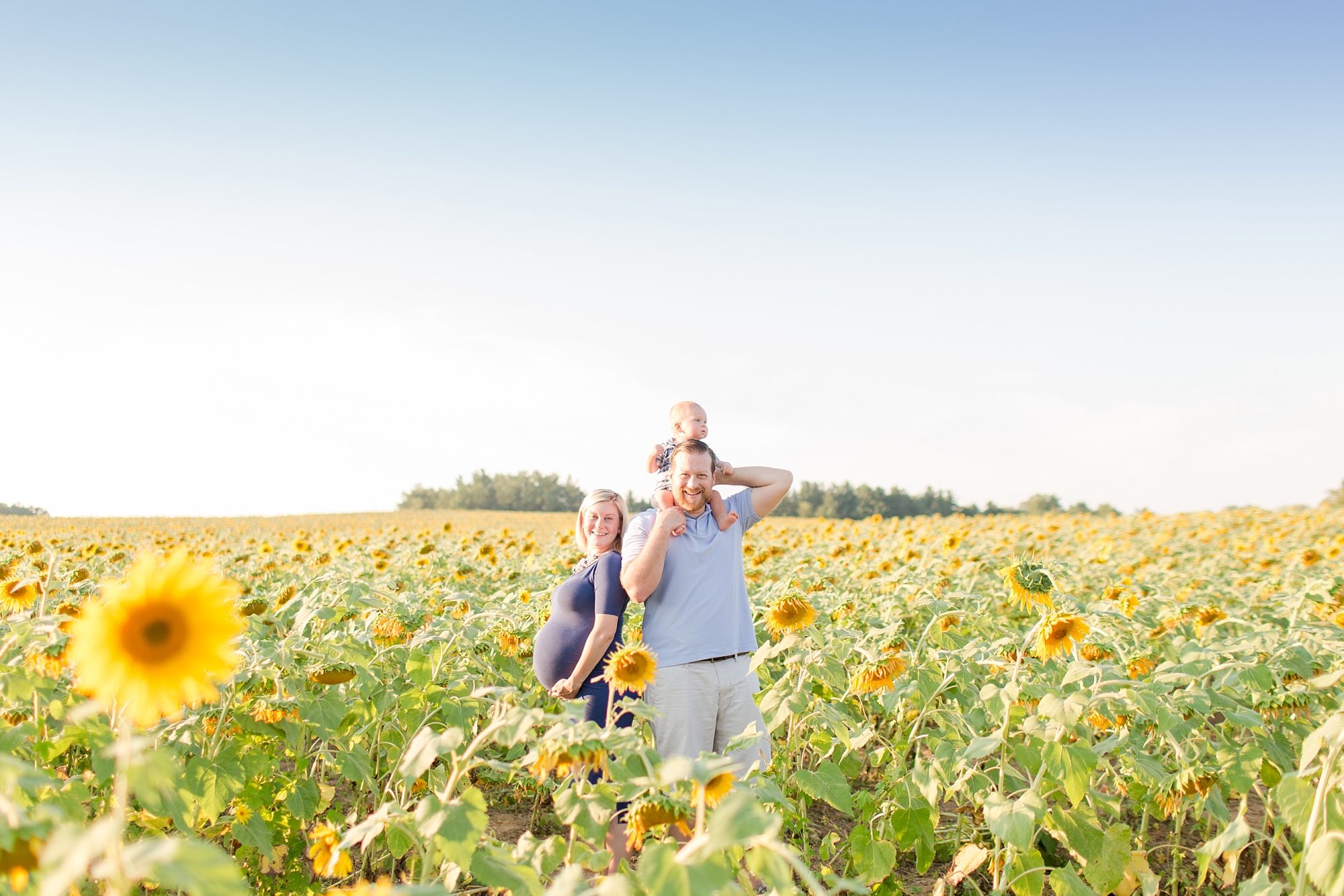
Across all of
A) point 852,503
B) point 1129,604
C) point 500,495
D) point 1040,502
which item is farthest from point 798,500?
point 1129,604

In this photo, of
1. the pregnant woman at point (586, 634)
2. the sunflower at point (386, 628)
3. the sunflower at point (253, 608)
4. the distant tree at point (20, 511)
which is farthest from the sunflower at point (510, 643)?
the distant tree at point (20, 511)

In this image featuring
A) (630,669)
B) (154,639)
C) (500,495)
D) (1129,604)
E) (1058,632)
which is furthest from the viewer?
(500,495)

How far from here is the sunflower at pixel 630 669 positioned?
2730 mm

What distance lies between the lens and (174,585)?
1.60m

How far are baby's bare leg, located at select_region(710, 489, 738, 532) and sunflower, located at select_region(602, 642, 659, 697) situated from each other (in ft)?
4.93

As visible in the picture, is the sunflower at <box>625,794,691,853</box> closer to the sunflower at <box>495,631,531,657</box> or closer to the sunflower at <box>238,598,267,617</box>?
the sunflower at <box>495,631,531,657</box>

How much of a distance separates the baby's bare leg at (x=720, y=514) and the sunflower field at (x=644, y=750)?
420 mm

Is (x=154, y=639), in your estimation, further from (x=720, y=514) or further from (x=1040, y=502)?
(x=1040, y=502)

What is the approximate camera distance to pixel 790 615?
12.0ft

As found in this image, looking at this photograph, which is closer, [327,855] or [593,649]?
[327,855]

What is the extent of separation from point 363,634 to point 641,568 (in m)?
1.43

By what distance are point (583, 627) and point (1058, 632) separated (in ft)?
6.86

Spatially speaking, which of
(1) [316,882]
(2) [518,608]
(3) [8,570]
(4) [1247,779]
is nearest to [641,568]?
(2) [518,608]

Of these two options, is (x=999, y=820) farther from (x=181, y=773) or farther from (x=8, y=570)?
(x=8, y=570)
